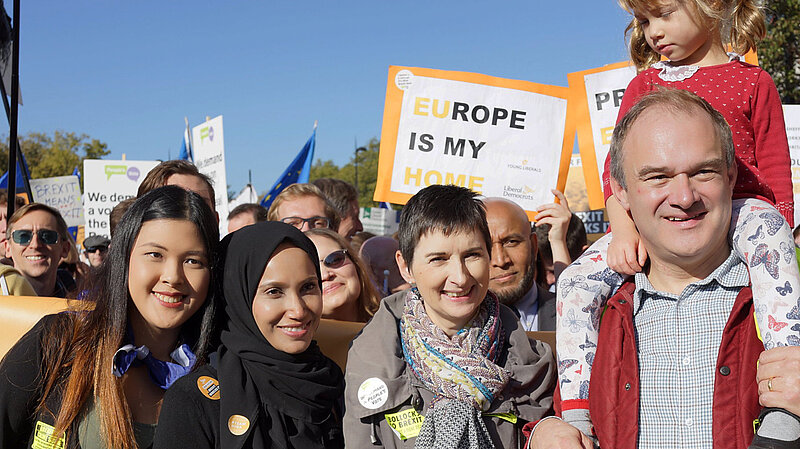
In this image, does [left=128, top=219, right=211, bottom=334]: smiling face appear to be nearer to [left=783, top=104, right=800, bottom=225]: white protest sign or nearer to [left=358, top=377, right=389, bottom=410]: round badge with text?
[left=358, top=377, right=389, bottom=410]: round badge with text

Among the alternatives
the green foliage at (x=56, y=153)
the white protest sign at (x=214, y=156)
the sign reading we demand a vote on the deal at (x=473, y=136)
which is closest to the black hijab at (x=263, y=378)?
the sign reading we demand a vote on the deal at (x=473, y=136)

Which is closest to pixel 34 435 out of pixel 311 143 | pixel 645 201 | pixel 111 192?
pixel 645 201

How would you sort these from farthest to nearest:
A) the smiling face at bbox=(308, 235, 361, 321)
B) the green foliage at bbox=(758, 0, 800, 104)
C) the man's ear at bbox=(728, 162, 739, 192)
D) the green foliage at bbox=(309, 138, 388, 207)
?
the green foliage at bbox=(309, 138, 388, 207) < the green foliage at bbox=(758, 0, 800, 104) < the smiling face at bbox=(308, 235, 361, 321) < the man's ear at bbox=(728, 162, 739, 192)

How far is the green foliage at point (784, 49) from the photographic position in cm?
1448

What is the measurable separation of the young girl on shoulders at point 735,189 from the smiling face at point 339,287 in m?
1.86

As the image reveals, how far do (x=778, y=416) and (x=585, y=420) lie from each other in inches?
24.1

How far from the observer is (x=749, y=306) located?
2.28 meters

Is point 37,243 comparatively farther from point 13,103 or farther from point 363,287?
point 363,287

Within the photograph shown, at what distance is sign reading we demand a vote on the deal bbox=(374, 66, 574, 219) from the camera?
247 inches

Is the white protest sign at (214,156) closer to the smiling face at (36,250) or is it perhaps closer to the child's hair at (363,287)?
the smiling face at (36,250)

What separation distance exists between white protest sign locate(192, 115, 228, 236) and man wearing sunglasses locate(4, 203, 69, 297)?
13.8 ft

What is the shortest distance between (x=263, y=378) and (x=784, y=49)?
15.0 meters

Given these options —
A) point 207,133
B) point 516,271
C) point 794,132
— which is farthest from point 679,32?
point 207,133

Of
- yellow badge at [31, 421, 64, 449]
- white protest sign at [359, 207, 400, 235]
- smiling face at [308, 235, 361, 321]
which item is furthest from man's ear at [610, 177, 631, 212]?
white protest sign at [359, 207, 400, 235]
